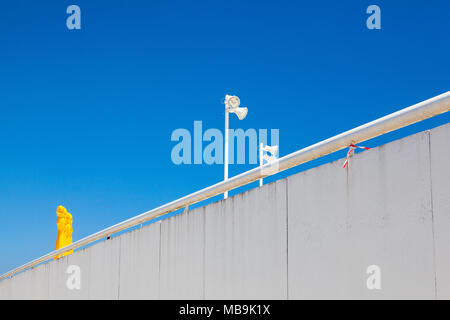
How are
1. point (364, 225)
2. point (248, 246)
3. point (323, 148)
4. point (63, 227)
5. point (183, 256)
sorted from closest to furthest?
point (364, 225), point (323, 148), point (248, 246), point (183, 256), point (63, 227)

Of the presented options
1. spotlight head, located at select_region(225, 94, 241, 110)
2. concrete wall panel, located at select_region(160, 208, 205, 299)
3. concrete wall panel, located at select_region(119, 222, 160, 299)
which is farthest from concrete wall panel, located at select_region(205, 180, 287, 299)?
spotlight head, located at select_region(225, 94, 241, 110)

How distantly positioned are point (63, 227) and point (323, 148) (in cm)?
1078

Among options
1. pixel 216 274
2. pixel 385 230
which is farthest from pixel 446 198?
pixel 216 274

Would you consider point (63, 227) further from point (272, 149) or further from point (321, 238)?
point (321, 238)

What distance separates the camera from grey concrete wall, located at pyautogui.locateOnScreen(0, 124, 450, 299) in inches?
143

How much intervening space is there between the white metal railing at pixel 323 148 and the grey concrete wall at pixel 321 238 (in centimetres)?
15

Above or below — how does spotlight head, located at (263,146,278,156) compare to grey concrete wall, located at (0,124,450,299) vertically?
above

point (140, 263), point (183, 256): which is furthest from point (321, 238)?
point (140, 263)

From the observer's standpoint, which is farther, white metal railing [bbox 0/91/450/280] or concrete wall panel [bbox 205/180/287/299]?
concrete wall panel [bbox 205/180/287/299]

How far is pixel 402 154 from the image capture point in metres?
3.88

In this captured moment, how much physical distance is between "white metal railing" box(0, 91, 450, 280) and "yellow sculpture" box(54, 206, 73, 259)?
7.16 meters

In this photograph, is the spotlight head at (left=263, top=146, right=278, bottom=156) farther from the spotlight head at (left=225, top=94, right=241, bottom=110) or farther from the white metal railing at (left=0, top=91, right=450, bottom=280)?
the white metal railing at (left=0, top=91, right=450, bottom=280)

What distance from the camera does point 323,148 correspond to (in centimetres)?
459

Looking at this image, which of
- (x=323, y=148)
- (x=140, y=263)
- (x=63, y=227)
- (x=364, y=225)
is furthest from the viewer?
(x=63, y=227)
